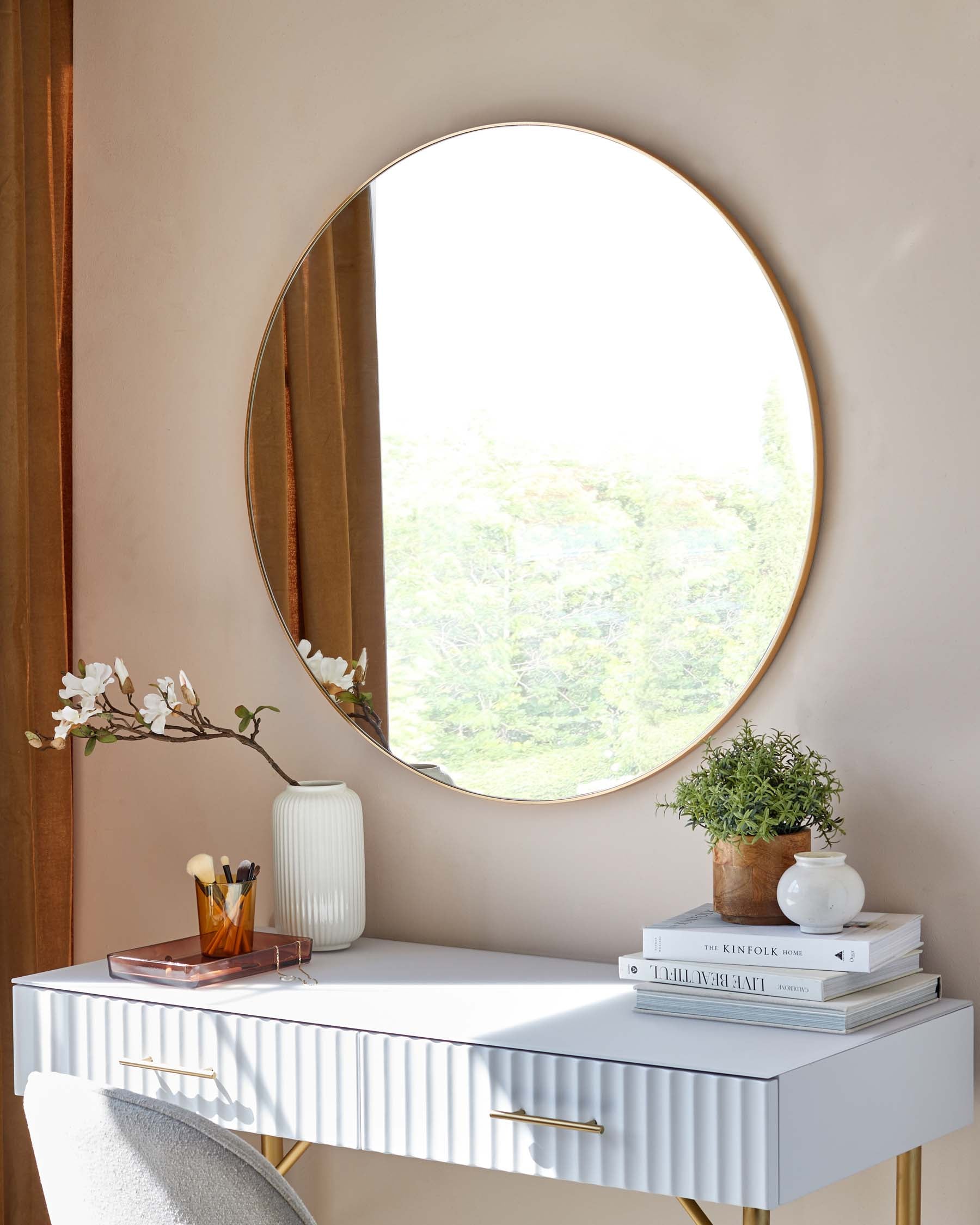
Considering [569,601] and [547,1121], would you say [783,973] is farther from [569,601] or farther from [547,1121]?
[569,601]

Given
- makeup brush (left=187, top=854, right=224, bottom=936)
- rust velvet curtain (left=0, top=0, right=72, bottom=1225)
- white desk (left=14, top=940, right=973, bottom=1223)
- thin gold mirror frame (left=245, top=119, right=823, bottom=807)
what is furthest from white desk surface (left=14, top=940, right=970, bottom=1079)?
rust velvet curtain (left=0, top=0, right=72, bottom=1225)

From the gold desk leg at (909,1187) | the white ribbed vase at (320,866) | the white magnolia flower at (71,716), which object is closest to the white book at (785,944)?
the gold desk leg at (909,1187)

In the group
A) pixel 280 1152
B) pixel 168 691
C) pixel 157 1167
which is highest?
pixel 168 691

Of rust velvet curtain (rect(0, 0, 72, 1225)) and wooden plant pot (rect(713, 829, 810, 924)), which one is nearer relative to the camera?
wooden plant pot (rect(713, 829, 810, 924))

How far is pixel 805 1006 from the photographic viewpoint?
1513 millimetres

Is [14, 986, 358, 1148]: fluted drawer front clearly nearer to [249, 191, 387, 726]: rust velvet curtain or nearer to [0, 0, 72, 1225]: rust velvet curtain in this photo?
[0, 0, 72, 1225]: rust velvet curtain

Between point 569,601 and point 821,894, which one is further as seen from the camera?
point 569,601

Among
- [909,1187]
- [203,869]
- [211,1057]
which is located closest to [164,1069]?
[211,1057]

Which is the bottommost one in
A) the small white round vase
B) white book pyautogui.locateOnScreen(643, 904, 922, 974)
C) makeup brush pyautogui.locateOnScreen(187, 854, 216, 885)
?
white book pyautogui.locateOnScreen(643, 904, 922, 974)

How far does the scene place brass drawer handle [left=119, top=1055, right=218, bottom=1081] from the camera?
1728 millimetres

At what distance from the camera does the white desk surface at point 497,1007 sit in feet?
4.81

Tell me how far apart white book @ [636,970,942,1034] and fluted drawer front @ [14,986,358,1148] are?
37 centimetres

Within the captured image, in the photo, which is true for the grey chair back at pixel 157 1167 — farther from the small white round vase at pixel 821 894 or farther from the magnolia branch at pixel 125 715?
the magnolia branch at pixel 125 715

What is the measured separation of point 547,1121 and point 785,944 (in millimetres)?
323
